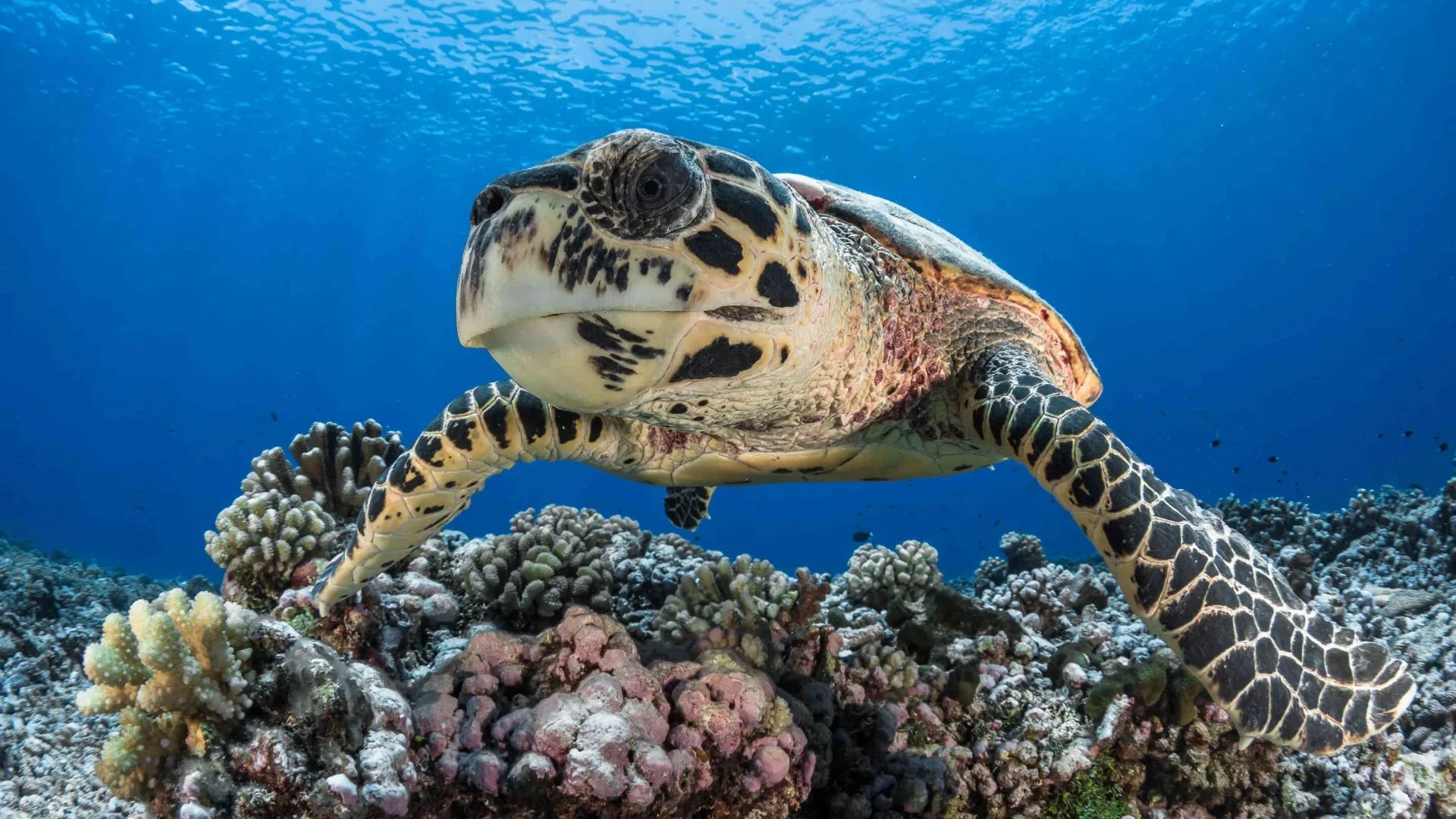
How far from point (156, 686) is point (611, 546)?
2542 mm

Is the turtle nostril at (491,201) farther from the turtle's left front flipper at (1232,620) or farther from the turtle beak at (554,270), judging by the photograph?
the turtle's left front flipper at (1232,620)

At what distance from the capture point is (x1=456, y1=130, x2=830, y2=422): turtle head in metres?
1.57

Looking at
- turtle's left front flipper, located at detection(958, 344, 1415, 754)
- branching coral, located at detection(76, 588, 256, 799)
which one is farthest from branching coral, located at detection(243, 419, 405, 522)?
turtle's left front flipper, located at detection(958, 344, 1415, 754)

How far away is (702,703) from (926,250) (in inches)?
87.9

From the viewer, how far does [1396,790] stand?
99.0 inches

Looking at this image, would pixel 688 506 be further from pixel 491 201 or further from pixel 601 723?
pixel 491 201

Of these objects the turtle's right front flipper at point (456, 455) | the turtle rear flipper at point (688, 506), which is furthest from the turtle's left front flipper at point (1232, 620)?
the turtle rear flipper at point (688, 506)

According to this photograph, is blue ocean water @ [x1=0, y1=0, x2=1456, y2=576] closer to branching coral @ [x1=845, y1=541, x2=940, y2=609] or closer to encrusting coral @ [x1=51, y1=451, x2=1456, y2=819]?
branching coral @ [x1=845, y1=541, x2=940, y2=609]

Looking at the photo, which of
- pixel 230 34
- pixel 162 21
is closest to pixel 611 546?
pixel 230 34

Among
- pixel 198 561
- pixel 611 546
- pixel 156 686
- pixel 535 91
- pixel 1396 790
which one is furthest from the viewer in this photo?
pixel 198 561

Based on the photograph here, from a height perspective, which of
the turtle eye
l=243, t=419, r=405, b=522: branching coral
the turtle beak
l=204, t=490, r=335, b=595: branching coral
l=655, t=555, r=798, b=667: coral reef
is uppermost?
l=243, t=419, r=405, b=522: branching coral

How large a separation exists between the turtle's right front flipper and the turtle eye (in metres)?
1.26

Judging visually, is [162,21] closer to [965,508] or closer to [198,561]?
[198,561]

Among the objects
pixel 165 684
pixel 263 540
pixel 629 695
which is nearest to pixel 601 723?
pixel 629 695
